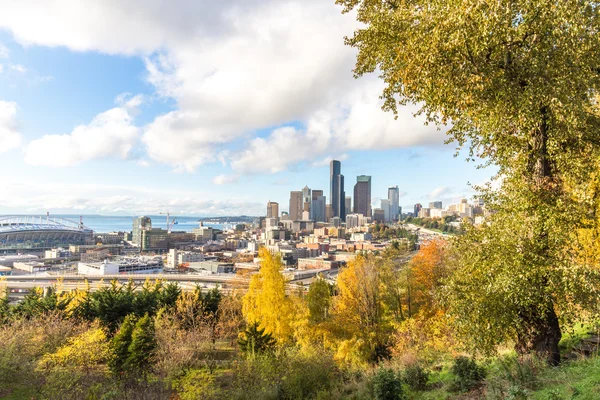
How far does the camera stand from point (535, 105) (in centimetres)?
634

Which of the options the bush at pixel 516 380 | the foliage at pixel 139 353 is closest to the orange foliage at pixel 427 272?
the bush at pixel 516 380

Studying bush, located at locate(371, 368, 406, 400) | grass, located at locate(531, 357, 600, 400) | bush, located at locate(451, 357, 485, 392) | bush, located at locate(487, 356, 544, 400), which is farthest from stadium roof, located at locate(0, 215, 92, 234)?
grass, located at locate(531, 357, 600, 400)

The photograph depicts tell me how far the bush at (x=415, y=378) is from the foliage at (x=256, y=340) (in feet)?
25.5

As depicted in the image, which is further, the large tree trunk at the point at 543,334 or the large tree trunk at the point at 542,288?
the large tree trunk at the point at 543,334

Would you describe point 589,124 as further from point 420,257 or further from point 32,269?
point 32,269

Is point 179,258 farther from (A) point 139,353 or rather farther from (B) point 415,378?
(B) point 415,378

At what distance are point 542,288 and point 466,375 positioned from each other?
260 cm

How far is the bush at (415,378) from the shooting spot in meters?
9.05

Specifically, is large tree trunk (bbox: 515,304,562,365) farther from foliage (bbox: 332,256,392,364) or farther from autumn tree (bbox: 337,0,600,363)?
foliage (bbox: 332,256,392,364)

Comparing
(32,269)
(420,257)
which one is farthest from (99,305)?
(32,269)

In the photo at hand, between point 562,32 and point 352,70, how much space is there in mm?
4217

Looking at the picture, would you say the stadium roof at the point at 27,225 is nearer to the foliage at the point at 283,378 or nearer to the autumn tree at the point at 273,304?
the autumn tree at the point at 273,304

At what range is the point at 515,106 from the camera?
Answer: 253 inches

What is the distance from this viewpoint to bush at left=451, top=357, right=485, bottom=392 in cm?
763
